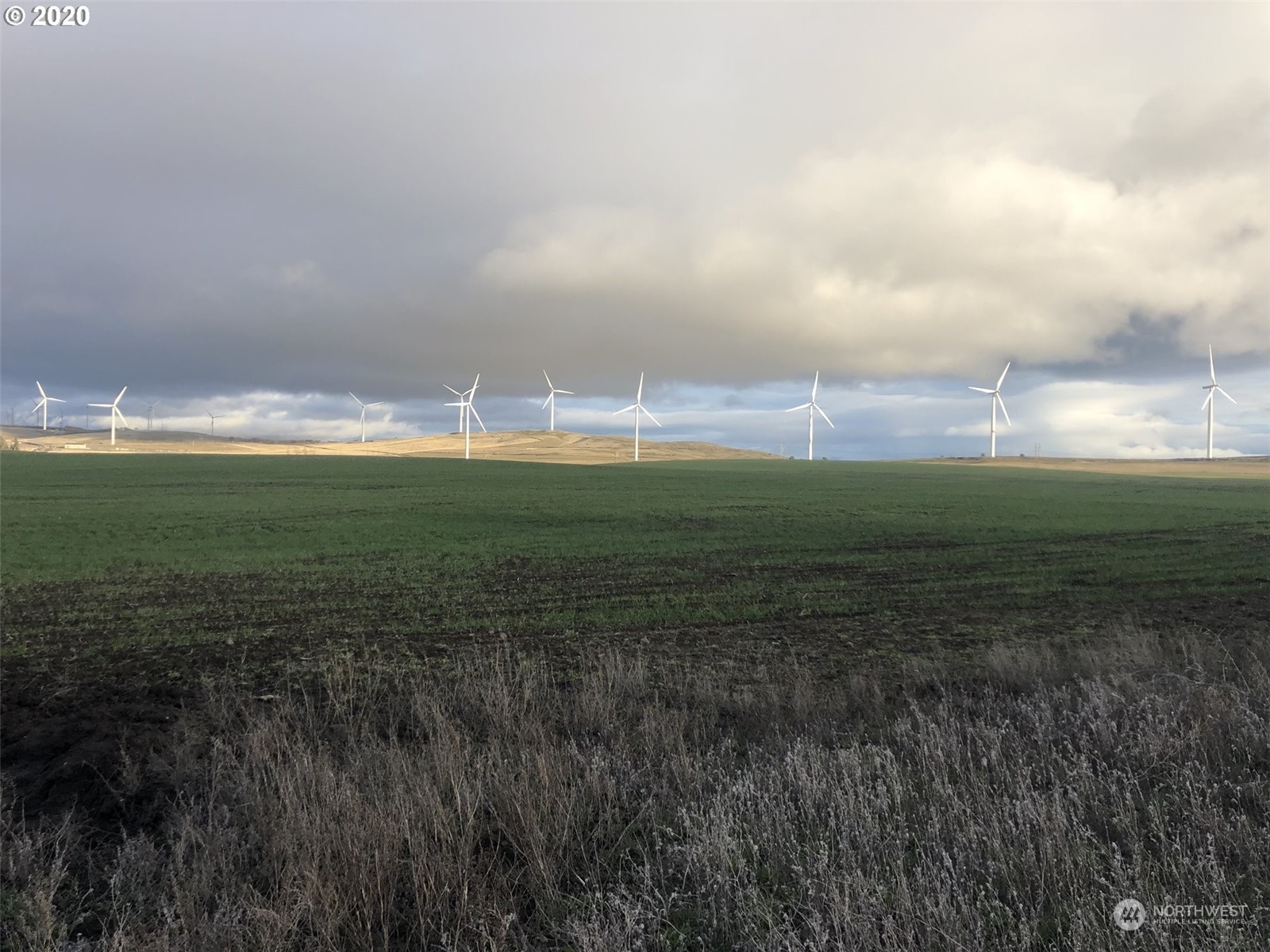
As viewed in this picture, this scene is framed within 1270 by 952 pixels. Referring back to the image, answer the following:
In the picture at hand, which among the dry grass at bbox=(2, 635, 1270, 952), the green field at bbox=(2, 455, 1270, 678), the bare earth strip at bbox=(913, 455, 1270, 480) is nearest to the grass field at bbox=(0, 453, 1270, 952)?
the dry grass at bbox=(2, 635, 1270, 952)

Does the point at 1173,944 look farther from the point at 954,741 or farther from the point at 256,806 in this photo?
the point at 256,806

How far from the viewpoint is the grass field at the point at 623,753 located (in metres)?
5.01

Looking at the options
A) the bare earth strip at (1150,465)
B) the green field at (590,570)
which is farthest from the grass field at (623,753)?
the bare earth strip at (1150,465)

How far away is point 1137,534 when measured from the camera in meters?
36.9

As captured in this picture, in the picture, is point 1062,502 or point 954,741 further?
point 1062,502

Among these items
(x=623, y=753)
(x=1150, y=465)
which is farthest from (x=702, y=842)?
(x=1150, y=465)

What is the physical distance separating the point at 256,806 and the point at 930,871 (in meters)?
6.27

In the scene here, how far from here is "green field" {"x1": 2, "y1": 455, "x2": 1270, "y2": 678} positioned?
16750mm

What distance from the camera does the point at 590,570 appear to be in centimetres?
2586

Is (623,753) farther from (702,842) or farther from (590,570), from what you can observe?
(590,570)

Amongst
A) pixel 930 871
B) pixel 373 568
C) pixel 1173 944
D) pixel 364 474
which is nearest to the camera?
pixel 1173 944

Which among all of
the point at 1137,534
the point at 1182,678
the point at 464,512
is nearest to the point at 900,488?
the point at 1137,534

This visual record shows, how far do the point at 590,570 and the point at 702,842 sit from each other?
806 inches

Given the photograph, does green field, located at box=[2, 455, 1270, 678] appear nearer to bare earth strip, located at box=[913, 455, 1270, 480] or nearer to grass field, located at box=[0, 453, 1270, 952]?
grass field, located at box=[0, 453, 1270, 952]
